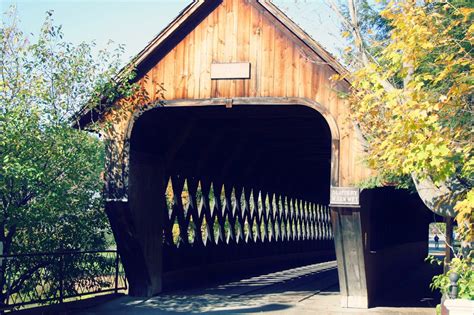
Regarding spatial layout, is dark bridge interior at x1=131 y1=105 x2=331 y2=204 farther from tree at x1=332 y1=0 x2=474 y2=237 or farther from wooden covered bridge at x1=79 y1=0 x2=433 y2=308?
tree at x1=332 y1=0 x2=474 y2=237

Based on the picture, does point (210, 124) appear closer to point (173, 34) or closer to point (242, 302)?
point (173, 34)

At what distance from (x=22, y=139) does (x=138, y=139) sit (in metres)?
3.38

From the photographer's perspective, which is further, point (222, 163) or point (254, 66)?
point (222, 163)

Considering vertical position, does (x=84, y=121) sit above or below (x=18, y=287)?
above

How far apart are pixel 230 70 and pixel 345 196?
3.71m

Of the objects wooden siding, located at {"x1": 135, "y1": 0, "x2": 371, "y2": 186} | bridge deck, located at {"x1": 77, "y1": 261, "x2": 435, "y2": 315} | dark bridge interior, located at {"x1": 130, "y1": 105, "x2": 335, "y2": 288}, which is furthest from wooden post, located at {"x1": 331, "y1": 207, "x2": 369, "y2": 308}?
dark bridge interior, located at {"x1": 130, "y1": 105, "x2": 335, "y2": 288}

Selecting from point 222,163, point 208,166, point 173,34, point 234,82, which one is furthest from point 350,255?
point 222,163

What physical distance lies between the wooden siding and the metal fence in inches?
164

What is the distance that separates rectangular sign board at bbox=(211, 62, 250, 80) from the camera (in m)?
14.0

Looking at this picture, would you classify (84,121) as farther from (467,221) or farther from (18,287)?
(467,221)

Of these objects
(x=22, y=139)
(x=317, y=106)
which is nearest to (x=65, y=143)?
(x=22, y=139)

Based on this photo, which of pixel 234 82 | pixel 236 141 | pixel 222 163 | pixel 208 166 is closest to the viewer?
pixel 234 82

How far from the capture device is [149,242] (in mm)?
15422

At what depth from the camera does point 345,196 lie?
1319cm
